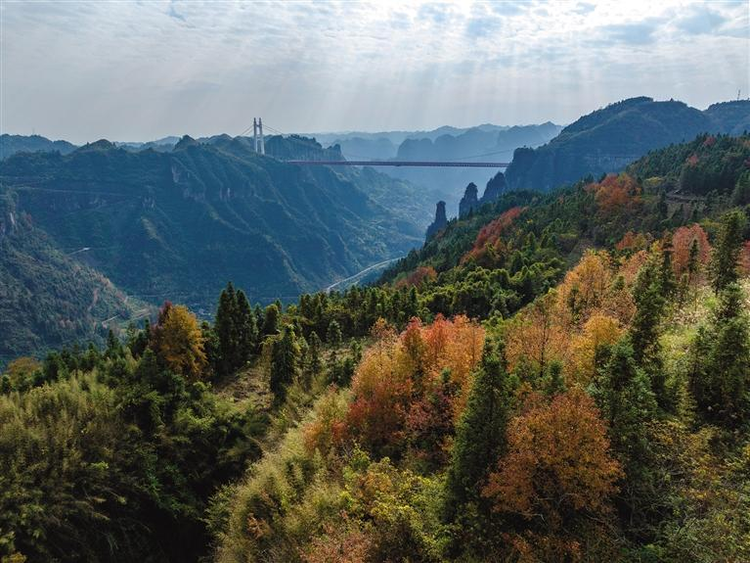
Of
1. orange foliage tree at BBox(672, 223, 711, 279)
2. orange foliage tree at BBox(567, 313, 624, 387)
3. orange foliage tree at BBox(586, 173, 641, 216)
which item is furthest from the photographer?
orange foliage tree at BBox(586, 173, 641, 216)

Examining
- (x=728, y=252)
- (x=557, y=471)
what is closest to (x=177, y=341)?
(x=557, y=471)

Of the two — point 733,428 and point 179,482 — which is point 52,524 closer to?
point 179,482

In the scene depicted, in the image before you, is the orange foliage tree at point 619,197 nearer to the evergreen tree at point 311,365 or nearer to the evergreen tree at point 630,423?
the evergreen tree at point 311,365

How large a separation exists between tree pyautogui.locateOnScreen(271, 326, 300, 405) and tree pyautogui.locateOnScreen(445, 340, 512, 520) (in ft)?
83.6


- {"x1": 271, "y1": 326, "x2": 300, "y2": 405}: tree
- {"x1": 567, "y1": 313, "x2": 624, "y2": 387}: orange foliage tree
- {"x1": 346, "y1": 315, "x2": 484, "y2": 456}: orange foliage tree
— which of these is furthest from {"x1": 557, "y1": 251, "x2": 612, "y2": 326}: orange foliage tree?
{"x1": 271, "y1": 326, "x2": 300, "y2": 405}: tree

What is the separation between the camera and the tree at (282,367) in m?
43.2

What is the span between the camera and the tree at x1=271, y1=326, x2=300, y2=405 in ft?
142

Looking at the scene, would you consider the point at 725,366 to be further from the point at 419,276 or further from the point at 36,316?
the point at 36,316

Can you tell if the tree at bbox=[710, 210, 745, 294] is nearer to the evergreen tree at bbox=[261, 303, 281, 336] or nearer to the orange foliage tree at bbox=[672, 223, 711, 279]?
the orange foliage tree at bbox=[672, 223, 711, 279]

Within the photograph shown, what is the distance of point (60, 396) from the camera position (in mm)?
34062

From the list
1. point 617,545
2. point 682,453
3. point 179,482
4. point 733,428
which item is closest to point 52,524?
point 179,482

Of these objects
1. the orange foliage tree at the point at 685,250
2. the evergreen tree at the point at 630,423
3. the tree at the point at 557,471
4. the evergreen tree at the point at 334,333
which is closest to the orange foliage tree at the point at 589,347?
the evergreen tree at the point at 630,423

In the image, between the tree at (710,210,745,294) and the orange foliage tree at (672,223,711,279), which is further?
the orange foliage tree at (672,223,711,279)

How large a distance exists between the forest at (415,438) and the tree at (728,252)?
0.59ft
